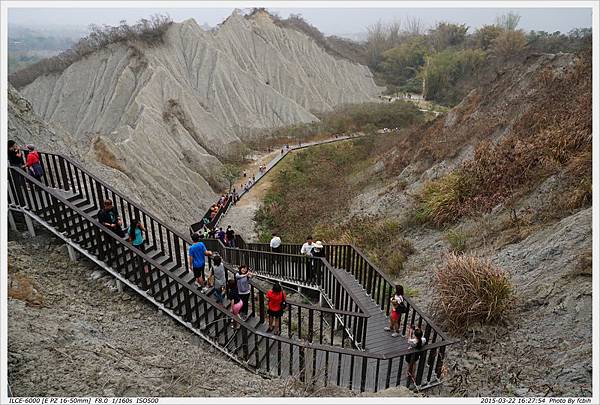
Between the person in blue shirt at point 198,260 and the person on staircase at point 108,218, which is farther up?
the person on staircase at point 108,218

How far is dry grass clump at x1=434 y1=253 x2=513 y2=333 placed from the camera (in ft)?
23.3

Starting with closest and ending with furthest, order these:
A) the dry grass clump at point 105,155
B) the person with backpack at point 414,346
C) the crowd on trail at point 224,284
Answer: the person with backpack at point 414,346, the crowd on trail at point 224,284, the dry grass clump at point 105,155

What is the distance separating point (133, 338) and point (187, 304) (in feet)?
3.14

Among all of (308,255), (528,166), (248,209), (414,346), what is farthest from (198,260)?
(248,209)

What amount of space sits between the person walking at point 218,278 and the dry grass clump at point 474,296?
165 inches

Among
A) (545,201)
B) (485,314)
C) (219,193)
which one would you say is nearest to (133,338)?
(485,314)

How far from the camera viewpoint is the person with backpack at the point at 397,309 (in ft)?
23.6

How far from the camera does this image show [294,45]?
6719 cm

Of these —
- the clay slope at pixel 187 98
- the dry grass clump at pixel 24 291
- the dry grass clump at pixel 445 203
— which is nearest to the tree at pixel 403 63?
the clay slope at pixel 187 98

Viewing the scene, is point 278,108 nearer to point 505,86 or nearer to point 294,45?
point 294,45

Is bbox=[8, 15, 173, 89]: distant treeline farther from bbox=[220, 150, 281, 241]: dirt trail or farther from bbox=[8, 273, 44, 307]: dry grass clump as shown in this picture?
bbox=[8, 273, 44, 307]: dry grass clump

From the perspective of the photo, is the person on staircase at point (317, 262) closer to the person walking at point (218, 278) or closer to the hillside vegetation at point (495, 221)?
the hillside vegetation at point (495, 221)

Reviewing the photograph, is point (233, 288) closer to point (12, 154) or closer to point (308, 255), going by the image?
point (308, 255)

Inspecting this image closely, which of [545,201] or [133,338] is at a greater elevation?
[545,201]
